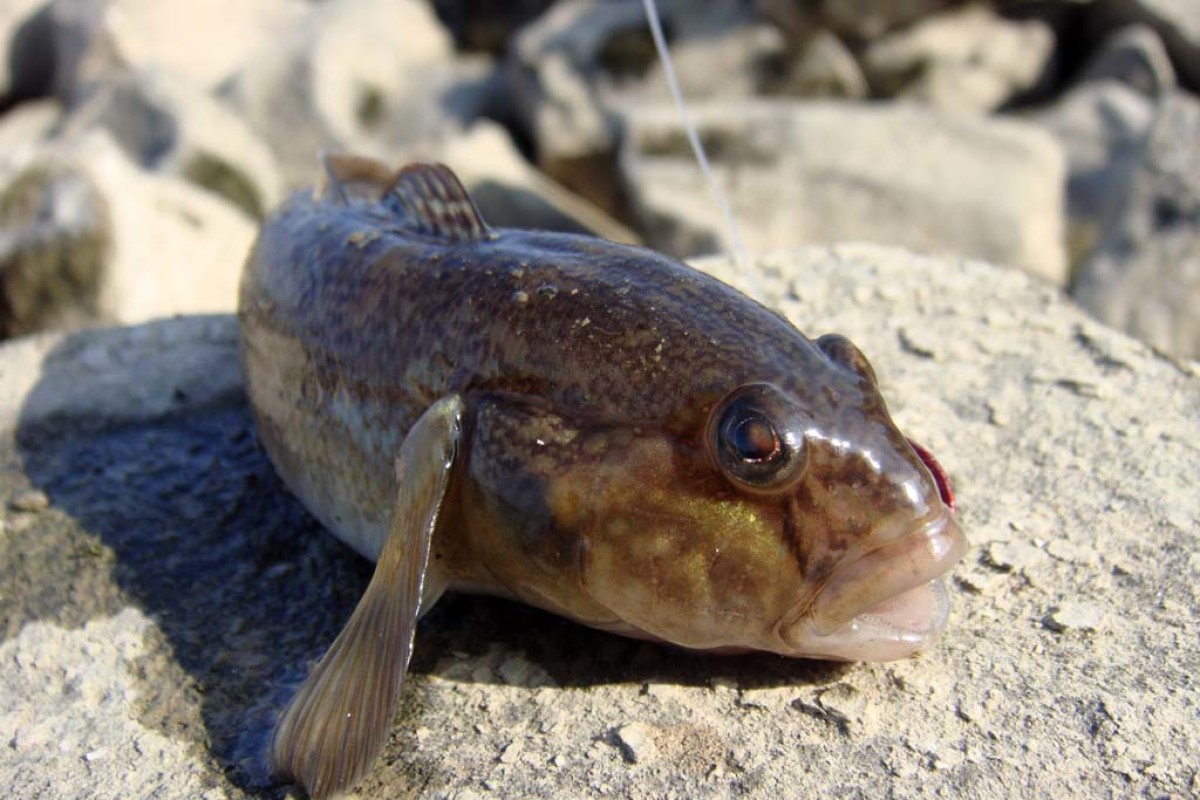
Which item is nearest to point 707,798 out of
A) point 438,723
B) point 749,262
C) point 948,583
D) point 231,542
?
point 438,723

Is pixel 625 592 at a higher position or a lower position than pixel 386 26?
higher

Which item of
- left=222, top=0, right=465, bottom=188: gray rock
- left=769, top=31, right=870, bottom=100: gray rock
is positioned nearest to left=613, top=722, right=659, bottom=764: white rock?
left=222, top=0, right=465, bottom=188: gray rock

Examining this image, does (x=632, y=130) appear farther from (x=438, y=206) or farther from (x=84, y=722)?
(x=84, y=722)

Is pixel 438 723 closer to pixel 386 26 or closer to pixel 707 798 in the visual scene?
pixel 707 798

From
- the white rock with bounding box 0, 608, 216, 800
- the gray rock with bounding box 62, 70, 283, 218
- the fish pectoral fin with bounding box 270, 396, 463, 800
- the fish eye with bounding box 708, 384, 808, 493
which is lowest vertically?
the gray rock with bounding box 62, 70, 283, 218

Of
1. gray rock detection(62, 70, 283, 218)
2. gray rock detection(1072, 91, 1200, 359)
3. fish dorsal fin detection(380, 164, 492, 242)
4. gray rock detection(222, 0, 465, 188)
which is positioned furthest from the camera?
gray rock detection(222, 0, 465, 188)

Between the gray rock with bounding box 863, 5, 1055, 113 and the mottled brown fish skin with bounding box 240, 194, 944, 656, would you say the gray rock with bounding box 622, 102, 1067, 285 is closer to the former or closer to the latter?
the gray rock with bounding box 863, 5, 1055, 113
